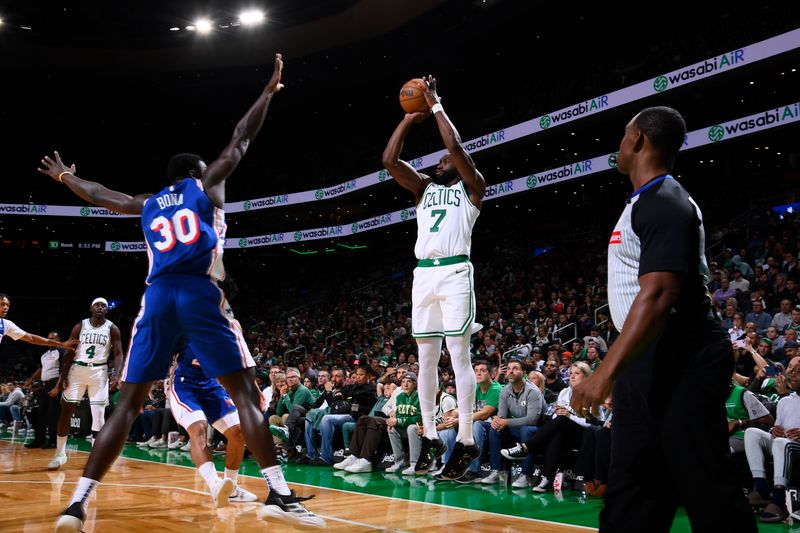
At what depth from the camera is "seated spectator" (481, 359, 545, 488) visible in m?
7.66

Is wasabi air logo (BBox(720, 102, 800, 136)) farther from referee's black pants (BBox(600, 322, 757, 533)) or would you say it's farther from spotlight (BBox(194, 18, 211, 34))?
spotlight (BBox(194, 18, 211, 34))

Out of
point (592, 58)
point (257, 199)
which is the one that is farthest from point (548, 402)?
point (257, 199)

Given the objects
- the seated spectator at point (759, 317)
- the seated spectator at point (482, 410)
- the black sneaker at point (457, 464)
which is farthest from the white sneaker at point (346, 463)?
the seated spectator at point (759, 317)

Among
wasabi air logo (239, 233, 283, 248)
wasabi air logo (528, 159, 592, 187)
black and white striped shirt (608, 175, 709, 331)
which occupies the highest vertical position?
wasabi air logo (528, 159, 592, 187)

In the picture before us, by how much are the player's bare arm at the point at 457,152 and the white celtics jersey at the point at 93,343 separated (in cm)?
586

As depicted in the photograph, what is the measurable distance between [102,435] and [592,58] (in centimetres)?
2282

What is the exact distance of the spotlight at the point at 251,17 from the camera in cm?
2267

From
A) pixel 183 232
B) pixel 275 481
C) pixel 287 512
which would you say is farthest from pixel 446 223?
pixel 287 512

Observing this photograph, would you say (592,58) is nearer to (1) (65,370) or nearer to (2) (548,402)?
(2) (548,402)

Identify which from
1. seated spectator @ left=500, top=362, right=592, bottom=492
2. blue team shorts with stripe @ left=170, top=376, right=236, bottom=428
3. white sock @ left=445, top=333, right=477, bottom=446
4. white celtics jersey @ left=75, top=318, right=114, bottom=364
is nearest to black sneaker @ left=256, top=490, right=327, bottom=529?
white sock @ left=445, top=333, right=477, bottom=446

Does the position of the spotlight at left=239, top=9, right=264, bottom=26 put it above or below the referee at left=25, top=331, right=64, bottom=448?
above

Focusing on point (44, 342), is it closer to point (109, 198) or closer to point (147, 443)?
point (109, 198)

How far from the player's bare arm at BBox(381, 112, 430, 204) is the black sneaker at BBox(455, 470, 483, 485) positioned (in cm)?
373

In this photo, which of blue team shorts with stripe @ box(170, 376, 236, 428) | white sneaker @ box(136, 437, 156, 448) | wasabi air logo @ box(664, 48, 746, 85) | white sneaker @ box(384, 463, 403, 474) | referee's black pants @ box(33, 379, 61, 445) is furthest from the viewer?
wasabi air logo @ box(664, 48, 746, 85)
